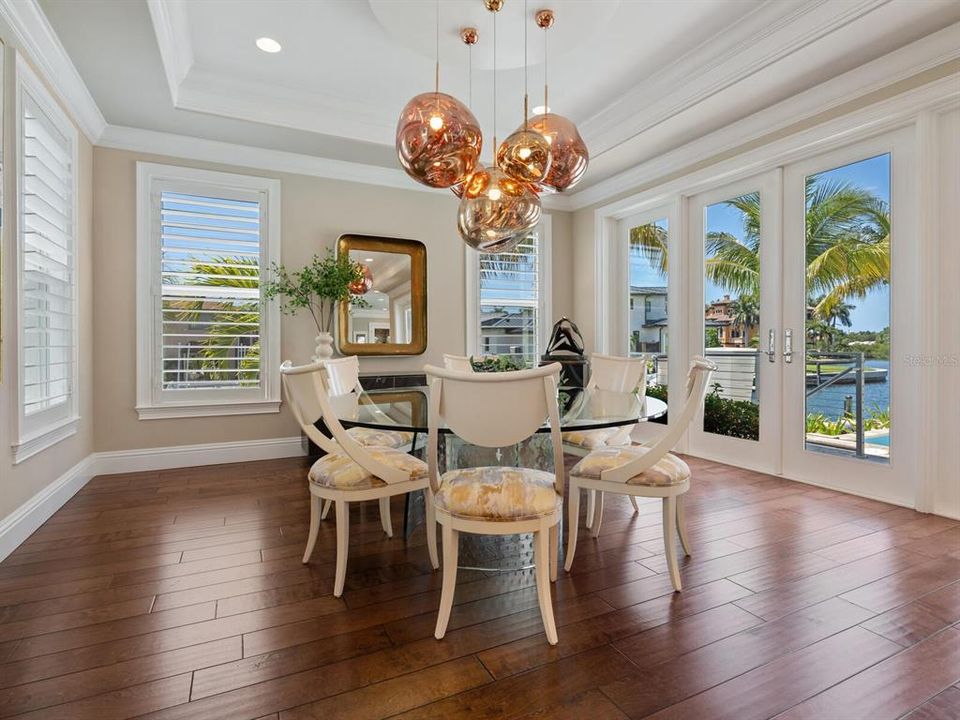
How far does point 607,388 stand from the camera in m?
3.38

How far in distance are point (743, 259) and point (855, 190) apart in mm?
883

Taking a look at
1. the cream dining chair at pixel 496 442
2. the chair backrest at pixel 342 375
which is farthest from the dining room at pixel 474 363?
the chair backrest at pixel 342 375

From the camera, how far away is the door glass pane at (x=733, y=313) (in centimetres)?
399

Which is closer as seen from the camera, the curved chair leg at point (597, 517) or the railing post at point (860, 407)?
the curved chair leg at point (597, 517)

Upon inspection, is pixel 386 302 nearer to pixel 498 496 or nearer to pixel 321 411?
pixel 321 411

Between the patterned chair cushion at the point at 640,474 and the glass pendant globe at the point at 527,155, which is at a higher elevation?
the glass pendant globe at the point at 527,155

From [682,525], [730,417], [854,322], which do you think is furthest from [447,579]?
[730,417]

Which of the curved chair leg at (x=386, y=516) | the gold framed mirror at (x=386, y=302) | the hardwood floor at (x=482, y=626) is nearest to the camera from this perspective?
the hardwood floor at (x=482, y=626)

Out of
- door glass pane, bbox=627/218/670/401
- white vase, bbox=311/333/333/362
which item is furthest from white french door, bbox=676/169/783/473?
white vase, bbox=311/333/333/362

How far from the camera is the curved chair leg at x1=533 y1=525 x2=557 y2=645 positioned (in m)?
1.68

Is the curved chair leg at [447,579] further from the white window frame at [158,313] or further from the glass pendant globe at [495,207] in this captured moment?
the white window frame at [158,313]

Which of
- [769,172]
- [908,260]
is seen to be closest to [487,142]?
[769,172]

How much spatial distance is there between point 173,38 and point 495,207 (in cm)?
226

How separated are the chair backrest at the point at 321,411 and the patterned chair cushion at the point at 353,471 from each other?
45 millimetres
